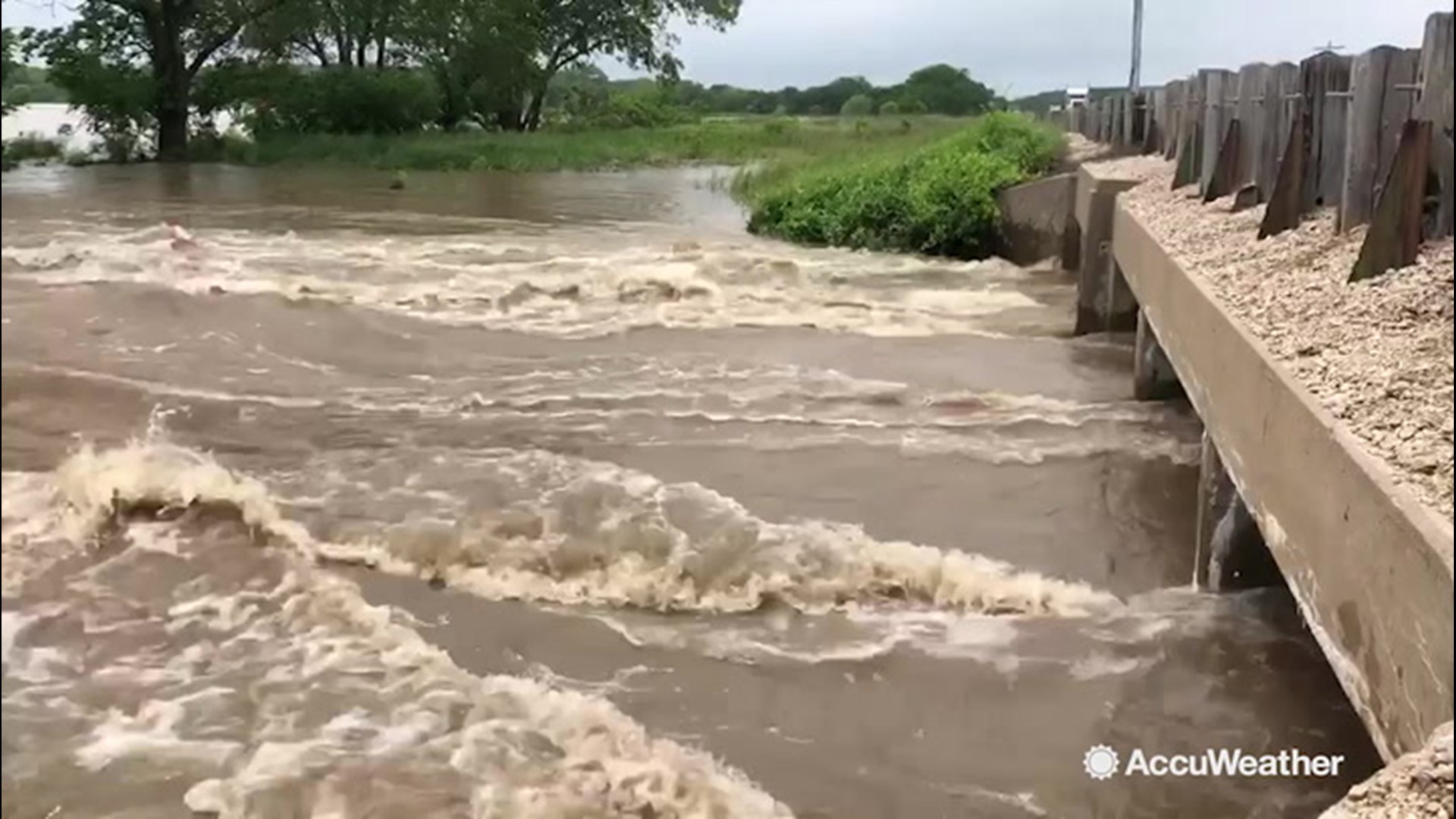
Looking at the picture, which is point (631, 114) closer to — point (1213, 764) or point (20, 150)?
point (1213, 764)

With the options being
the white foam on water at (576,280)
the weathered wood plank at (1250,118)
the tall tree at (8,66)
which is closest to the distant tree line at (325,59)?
the tall tree at (8,66)

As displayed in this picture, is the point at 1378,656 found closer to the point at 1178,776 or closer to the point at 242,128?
the point at 1178,776

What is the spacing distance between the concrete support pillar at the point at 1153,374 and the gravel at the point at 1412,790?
5.05 meters

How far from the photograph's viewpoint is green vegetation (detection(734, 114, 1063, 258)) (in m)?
13.0

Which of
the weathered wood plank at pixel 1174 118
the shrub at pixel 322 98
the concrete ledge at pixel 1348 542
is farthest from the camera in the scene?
the weathered wood plank at pixel 1174 118

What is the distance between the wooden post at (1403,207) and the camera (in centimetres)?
359

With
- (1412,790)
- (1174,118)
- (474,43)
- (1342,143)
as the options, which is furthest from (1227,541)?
(1174,118)

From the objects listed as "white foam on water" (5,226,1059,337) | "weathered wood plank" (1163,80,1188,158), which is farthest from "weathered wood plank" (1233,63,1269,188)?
"white foam on water" (5,226,1059,337)

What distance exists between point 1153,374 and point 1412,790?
17.0ft

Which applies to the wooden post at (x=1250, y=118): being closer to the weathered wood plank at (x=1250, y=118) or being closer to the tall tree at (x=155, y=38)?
the weathered wood plank at (x=1250, y=118)

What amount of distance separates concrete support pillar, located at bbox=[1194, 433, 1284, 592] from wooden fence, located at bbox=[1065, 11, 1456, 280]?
27.1 inches

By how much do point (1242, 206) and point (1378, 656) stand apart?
4.18m

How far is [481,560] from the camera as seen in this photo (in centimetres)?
468

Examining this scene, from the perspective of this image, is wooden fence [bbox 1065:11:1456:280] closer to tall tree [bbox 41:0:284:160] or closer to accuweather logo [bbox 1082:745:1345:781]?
accuweather logo [bbox 1082:745:1345:781]
